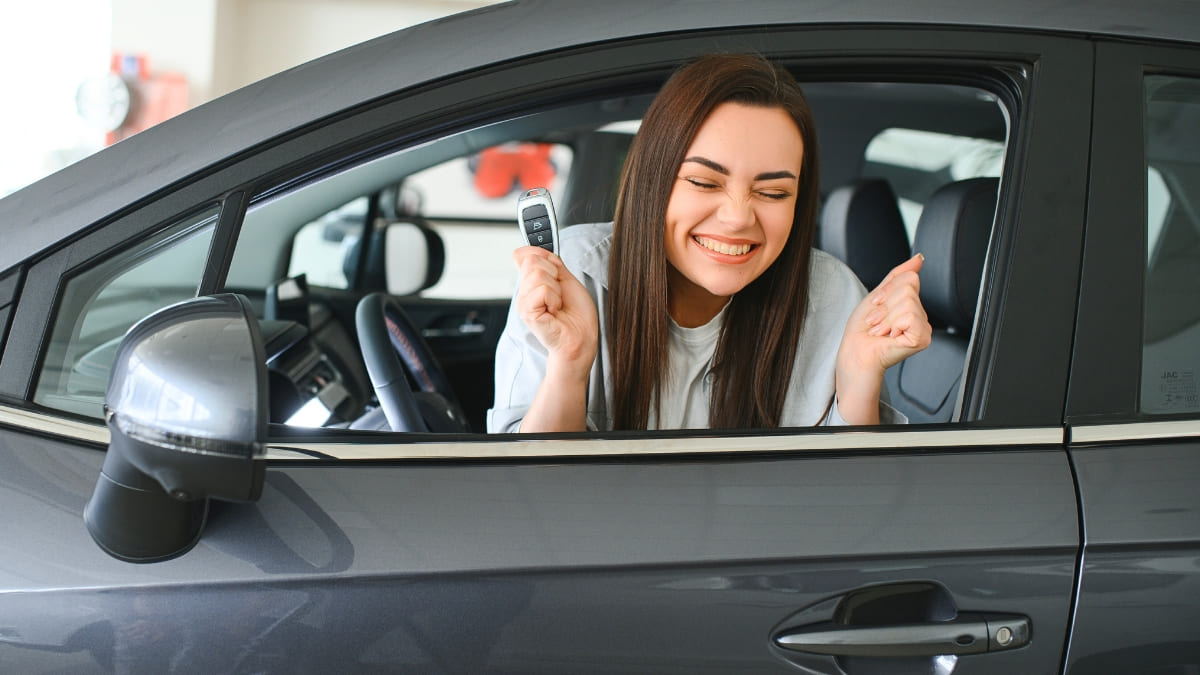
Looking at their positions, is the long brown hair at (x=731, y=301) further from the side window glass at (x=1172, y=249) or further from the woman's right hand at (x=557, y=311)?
the side window glass at (x=1172, y=249)

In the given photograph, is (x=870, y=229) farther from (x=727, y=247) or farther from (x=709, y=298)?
(x=727, y=247)

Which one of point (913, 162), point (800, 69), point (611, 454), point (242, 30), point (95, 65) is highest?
point (242, 30)

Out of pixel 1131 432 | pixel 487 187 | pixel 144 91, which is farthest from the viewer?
pixel 487 187

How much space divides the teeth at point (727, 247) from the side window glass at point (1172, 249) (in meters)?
0.51

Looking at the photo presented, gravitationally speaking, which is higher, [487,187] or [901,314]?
[487,187]

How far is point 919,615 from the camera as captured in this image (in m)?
1.03

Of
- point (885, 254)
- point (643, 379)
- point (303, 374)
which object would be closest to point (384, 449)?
point (643, 379)

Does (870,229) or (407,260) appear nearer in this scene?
(870,229)

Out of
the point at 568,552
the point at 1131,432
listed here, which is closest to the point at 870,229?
the point at 1131,432

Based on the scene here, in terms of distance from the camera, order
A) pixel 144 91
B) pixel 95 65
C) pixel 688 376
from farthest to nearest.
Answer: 1. pixel 95 65
2. pixel 144 91
3. pixel 688 376

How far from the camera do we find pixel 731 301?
165 centimetres

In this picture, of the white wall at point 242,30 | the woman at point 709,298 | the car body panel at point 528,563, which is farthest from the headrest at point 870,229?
the white wall at point 242,30

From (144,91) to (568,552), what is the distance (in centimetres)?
683

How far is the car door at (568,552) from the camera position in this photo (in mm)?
969
